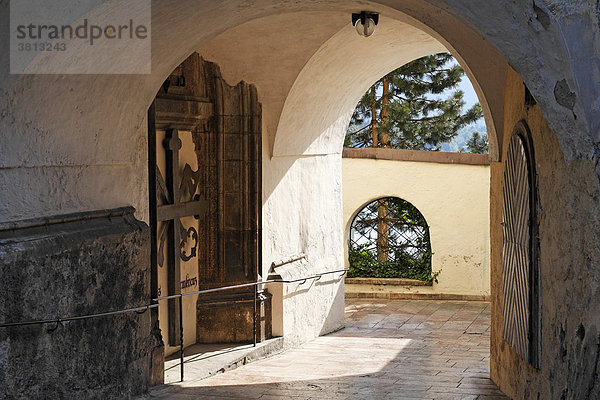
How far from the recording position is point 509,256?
6.53 metres

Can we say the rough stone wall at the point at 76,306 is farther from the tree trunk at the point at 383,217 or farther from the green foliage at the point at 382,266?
the tree trunk at the point at 383,217

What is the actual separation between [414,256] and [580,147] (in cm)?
1023

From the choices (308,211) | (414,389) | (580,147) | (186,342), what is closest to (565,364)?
(580,147)

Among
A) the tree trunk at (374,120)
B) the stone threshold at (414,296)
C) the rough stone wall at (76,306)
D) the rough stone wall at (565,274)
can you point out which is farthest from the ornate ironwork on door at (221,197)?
the tree trunk at (374,120)

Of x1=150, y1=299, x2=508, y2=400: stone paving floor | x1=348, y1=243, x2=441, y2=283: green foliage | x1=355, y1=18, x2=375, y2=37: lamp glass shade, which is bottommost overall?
x1=150, y1=299, x2=508, y2=400: stone paving floor

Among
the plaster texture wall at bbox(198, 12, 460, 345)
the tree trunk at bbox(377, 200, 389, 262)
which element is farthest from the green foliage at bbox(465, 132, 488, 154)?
the plaster texture wall at bbox(198, 12, 460, 345)

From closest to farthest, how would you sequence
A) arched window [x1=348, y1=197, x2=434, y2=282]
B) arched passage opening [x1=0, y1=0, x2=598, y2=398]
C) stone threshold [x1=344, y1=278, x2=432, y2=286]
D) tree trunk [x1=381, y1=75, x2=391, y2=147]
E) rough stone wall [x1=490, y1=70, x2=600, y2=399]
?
rough stone wall [x1=490, y1=70, x2=600, y2=399]
arched passage opening [x1=0, y1=0, x2=598, y2=398]
stone threshold [x1=344, y1=278, x2=432, y2=286]
arched window [x1=348, y1=197, x2=434, y2=282]
tree trunk [x1=381, y1=75, x2=391, y2=147]

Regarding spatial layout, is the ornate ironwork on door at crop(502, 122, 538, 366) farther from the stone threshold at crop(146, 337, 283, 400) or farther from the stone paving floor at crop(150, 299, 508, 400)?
the stone threshold at crop(146, 337, 283, 400)

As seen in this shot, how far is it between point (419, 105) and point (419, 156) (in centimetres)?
734

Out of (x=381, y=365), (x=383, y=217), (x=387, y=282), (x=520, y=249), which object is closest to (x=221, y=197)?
(x=381, y=365)

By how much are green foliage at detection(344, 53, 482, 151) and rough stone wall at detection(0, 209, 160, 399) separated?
13295 millimetres

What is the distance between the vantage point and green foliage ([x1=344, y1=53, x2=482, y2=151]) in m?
19.5

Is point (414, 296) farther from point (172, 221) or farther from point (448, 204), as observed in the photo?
point (172, 221)

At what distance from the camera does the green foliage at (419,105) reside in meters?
19.5
